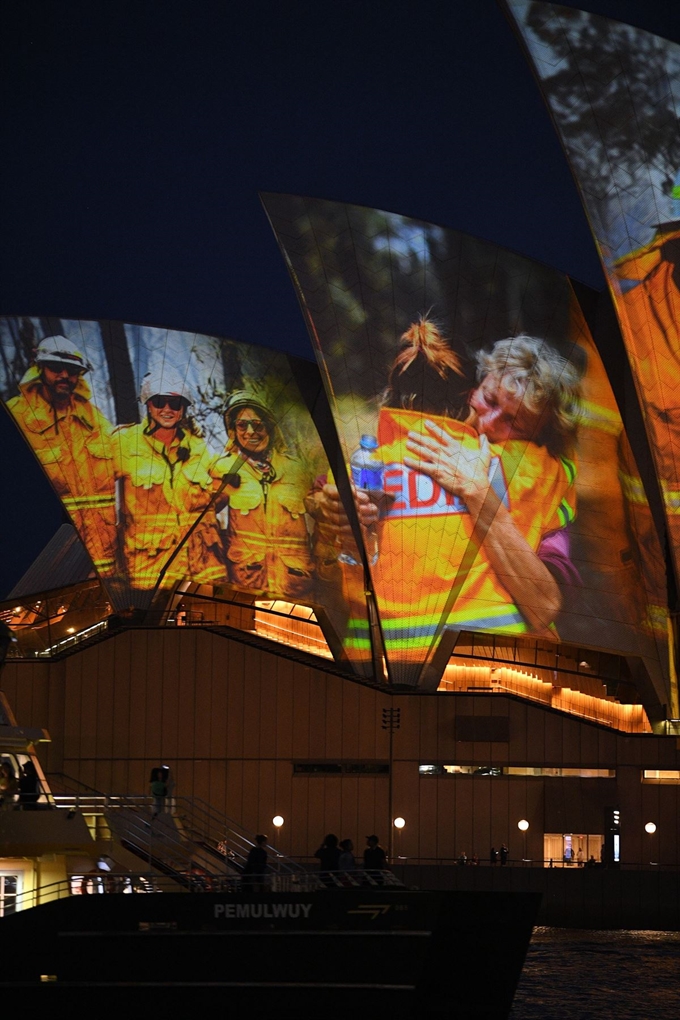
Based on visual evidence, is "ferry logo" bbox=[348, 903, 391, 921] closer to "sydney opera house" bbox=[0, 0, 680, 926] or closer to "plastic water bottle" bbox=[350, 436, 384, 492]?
"sydney opera house" bbox=[0, 0, 680, 926]

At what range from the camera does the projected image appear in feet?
140

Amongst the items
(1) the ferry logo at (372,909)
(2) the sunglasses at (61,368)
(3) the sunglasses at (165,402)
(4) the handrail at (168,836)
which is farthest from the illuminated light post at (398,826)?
(1) the ferry logo at (372,909)

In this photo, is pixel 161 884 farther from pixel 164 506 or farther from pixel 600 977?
pixel 164 506

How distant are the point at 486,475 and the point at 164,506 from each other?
9.96m

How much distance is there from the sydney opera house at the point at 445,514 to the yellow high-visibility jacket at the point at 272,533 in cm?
158

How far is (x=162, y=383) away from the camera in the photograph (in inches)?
1698

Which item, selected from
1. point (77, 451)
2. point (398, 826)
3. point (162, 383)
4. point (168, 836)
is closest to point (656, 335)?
point (398, 826)

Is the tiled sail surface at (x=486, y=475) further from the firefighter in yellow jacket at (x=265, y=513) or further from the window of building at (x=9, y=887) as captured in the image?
the window of building at (x=9, y=887)

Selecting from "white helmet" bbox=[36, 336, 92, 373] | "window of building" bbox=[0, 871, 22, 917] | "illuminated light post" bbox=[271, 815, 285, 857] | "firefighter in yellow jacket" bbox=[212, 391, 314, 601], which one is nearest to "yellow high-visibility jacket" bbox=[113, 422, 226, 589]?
"firefighter in yellow jacket" bbox=[212, 391, 314, 601]

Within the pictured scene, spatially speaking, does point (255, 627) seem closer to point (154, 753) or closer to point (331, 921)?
point (154, 753)

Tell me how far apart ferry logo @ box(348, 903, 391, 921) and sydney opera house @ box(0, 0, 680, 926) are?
18.2 m

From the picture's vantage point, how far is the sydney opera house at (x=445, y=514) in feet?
119

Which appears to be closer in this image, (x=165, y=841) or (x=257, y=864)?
(x=257, y=864)

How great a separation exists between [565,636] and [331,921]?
926 inches
